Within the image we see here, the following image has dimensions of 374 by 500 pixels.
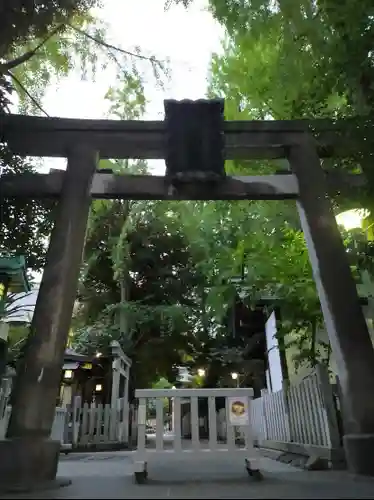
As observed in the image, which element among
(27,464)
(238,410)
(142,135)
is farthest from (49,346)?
(142,135)

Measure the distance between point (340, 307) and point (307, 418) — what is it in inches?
71.7

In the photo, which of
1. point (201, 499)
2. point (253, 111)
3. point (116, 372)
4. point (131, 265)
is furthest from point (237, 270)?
point (131, 265)

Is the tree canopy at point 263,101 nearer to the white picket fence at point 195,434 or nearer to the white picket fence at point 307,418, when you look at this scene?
the white picket fence at point 307,418

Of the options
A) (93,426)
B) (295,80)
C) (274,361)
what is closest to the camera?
(295,80)

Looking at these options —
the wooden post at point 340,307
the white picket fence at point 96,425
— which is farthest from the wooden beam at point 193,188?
the white picket fence at point 96,425

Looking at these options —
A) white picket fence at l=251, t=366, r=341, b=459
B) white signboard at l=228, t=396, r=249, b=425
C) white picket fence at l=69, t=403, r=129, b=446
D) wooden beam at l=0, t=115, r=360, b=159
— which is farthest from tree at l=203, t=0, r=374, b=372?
white picket fence at l=69, t=403, r=129, b=446

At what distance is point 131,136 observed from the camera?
566 cm

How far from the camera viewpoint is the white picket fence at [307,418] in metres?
4.73

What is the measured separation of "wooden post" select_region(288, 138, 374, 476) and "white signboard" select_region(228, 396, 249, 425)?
1053 mm

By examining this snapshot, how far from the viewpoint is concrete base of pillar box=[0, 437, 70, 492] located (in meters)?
3.58

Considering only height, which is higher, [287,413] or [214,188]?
[214,188]

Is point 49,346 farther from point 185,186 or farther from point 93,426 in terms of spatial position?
point 93,426

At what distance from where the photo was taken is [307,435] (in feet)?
18.2

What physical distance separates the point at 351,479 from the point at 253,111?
6.38 meters
